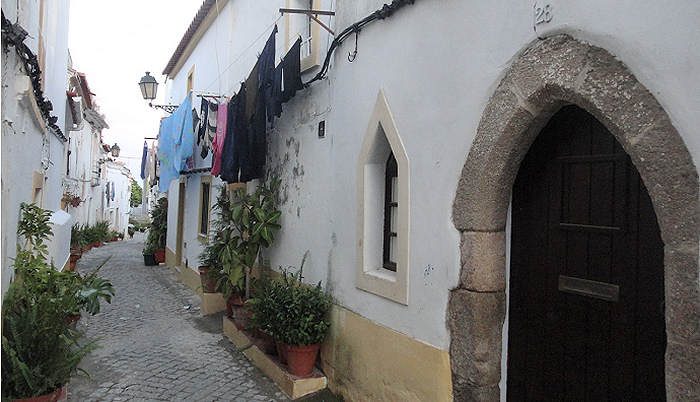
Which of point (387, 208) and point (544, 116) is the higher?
point (544, 116)

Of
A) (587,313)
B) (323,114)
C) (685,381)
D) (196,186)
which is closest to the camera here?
(685,381)

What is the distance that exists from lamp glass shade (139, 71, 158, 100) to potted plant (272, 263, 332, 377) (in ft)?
32.4

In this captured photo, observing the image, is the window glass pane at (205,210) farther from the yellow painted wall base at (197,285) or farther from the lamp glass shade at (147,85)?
the lamp glass shade at (147,85)

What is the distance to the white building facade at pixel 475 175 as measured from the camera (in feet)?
6.83

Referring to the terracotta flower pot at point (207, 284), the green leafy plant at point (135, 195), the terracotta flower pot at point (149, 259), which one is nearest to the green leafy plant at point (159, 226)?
the terracotta flower pot at point (149, 259)

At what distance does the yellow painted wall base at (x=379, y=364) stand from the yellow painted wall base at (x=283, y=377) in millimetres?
131

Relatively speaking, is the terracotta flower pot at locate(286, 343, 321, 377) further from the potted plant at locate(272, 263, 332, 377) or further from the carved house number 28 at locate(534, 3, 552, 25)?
the carved house number 28 at locate(534, 3, 552, 25)

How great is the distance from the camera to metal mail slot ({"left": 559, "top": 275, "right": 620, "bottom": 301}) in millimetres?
2648

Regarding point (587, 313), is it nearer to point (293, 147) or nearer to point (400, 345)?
point (400, 345)

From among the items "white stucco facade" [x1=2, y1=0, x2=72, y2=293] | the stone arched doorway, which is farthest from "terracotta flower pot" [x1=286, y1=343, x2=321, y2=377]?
"white stucco facade" [x1=2, y1=0, x2=72, y2=293]

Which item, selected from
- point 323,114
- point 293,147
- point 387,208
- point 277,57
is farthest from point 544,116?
point 277,57

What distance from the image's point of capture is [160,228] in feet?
52.2

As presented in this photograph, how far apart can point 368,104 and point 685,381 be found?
3165mm

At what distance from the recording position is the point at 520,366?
3.20 metres
